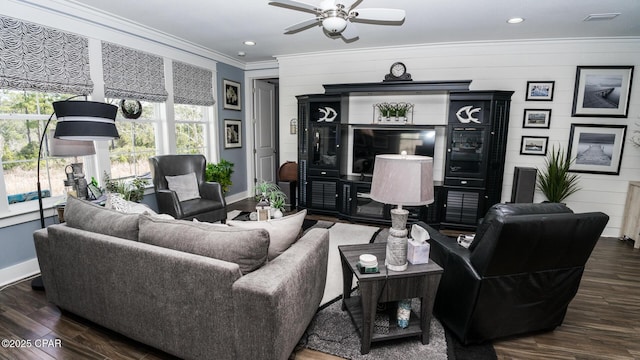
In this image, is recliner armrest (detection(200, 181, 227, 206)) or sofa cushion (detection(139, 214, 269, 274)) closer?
sofa cushion (detection(139, 214, 269, 274))

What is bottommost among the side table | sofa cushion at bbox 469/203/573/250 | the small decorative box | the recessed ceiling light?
the side table

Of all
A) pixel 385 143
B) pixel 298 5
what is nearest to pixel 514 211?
pixel 298 5

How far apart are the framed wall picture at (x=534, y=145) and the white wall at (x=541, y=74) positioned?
0.06 meters

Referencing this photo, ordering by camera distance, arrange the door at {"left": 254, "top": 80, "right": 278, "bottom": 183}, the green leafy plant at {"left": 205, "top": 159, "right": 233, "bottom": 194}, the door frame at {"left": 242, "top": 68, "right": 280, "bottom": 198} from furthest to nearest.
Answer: the door at {"left": 254, "top": 80, "right": 278, "bottom": 183}, the door frame at {"left": 242, "top": 68, "right": 280, "bottom": 198}, the green leafy plant at {"left": 205, "top": 159, "right": 233, "bottom": 194}

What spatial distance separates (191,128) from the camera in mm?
5102

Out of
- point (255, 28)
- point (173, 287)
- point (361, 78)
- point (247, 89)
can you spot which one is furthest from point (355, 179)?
point (173, 287)

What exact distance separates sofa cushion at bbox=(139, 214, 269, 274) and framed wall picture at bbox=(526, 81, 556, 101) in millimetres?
4470

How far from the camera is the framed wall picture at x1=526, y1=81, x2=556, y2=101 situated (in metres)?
4.29

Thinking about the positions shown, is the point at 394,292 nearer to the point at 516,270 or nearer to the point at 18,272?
the point at 516,270

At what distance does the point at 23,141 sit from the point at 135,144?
1.24 metres

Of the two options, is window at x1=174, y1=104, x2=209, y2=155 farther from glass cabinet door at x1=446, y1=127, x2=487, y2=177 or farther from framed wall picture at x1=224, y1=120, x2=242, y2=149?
glass cabinet door at x1=446, y1=127, x2=487, y2=177

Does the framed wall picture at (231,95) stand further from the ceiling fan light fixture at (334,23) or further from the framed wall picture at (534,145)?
the framed wall picture at (534,145)

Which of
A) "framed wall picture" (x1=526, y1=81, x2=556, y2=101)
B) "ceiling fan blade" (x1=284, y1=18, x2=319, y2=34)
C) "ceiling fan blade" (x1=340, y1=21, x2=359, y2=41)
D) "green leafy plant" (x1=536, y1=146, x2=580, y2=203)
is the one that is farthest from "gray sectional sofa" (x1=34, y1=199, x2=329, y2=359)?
"framed wall picture" (x1=526, y1=81, x2=556, y2=101)

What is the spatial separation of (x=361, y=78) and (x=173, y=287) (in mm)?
4239
